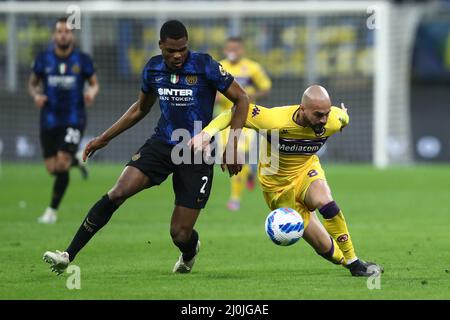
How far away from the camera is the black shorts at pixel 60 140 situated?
52.2 ft

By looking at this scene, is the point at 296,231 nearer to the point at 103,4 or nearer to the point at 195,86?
the point at 195,86

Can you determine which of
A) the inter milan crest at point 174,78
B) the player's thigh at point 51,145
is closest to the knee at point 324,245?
the inter milan crest at point 174,78

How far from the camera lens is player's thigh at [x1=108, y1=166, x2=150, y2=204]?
991cm

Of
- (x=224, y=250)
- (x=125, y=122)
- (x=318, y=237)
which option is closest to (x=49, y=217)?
(x=224, y=250)

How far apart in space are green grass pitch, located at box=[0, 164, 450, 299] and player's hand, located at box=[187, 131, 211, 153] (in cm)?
121

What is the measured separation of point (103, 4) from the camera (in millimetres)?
28812

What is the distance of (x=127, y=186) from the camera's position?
9.91m

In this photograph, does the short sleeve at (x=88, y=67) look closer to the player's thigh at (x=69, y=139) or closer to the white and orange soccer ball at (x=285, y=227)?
the player's thigh at (x=69, y=139)

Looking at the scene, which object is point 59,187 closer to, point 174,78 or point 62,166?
point 62,166

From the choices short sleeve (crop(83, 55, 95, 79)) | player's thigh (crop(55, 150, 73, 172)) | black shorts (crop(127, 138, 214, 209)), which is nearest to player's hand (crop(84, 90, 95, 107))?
short sleeve (crop(83, 55, 95, 79))

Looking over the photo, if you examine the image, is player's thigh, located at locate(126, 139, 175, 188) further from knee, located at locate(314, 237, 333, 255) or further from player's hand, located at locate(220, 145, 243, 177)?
knee, located at locate(314, 237, 333, 255)

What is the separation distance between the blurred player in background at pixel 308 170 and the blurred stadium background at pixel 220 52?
581 inches

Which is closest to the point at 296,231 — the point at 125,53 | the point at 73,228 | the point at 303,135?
the point at 303,135

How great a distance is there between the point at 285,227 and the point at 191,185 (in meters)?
0.98
